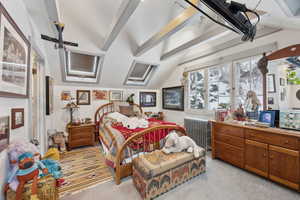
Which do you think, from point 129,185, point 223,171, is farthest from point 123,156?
point 223,171

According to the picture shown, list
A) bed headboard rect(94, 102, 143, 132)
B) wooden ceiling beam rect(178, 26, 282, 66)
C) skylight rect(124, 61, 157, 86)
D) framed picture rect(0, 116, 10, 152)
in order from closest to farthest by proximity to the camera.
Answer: framed picture rect(0, 116, 10, 152) < wooden ceiling beam rect(178, 26, 282, 66) < bed headboard rect(94, 102, 143, 132) < skylight rect(124, 61, 157, 86)

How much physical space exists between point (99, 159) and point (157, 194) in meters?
1.58

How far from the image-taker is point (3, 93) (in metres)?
0.92

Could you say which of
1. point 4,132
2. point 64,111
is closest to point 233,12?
point 4,132

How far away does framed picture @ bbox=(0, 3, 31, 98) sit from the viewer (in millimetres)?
903

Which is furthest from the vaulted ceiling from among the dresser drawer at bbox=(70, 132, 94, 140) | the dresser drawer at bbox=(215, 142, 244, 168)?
the dresser drawer at bbox=(215, 142, 244, 168)

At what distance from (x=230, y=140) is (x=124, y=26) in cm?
304

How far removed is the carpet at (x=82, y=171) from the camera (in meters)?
1.83

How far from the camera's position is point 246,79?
8.86 ft

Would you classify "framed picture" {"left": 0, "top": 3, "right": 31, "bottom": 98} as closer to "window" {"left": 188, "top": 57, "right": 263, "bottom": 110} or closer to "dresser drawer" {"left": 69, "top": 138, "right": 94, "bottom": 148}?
"dresser drawer" {"left": 69, "top": 138, "right": 94, "bottom": 148}

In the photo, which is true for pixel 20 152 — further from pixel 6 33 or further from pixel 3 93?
pixel 6 33

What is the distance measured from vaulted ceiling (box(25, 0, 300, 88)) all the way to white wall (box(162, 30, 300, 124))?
0.69 ft

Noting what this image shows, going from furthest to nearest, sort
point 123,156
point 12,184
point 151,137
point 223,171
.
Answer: point 151,137
point 223,171
point 123,156
point 12,184

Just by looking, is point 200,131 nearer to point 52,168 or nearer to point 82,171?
point 82,171
